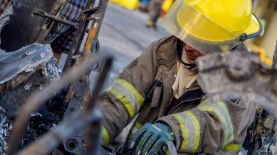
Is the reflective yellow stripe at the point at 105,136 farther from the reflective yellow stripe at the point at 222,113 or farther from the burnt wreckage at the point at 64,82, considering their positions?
the reflective yellow stripe at the point at 222,113

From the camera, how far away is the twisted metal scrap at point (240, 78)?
1.88 m

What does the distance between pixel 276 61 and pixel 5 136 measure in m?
1.73

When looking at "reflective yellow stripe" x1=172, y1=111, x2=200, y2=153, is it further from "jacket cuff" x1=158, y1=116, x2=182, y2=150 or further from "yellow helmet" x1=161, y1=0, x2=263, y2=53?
"yellow helmet" x1=161, y1=0, x2=263, y2=53

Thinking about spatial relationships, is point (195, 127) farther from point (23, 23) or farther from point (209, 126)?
point (23, 23)

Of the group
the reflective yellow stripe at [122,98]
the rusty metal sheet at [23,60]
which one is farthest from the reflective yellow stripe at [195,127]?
the rusty metal sheet at [23,60]

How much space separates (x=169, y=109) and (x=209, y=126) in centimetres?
45

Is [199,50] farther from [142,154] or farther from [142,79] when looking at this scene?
[142,154]

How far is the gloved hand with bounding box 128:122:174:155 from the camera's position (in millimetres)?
2689

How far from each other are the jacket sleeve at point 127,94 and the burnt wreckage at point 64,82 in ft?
0.56

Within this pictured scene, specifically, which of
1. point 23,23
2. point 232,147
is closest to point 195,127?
point 232,147

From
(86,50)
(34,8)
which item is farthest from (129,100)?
(34,8)

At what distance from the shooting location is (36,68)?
9.80 ft

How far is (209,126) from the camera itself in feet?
9.45

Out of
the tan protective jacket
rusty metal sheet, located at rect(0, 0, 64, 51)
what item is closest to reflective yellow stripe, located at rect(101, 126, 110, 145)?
the tan protective jacket
